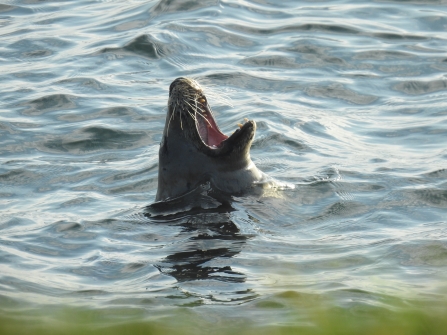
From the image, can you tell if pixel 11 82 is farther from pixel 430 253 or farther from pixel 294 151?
pixel 430 253

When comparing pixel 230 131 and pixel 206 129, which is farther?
pixel 230 131

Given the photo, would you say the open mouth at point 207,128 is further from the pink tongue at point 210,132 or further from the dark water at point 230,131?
the dark water at point 230,131

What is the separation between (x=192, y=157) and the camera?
334 inches

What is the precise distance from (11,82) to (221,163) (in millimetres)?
6438

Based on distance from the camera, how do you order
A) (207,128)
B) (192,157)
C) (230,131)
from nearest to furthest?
1. (192,157)
2. (207,128)
3. (230,131)

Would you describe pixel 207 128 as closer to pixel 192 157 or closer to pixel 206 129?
pixel 206 129

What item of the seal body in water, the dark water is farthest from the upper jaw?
the dark water

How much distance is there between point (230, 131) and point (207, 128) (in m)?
2.92

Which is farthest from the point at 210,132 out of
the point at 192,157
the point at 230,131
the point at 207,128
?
the point at 230,131

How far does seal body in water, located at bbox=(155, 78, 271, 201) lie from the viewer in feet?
27.6

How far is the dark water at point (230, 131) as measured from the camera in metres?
6.45

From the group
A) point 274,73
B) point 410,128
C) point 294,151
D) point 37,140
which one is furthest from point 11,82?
point 410,128

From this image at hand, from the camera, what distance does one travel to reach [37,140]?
1138cm

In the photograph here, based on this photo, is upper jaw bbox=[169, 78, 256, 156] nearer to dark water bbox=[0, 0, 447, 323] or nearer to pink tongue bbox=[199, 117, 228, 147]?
pink tongue bbox=[199, 117, 228, 147]
